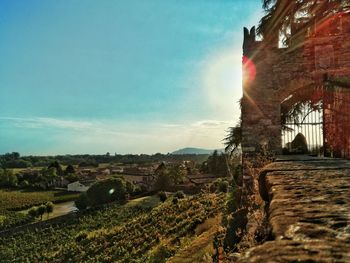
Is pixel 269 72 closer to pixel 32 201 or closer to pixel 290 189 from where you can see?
pixel 290 189

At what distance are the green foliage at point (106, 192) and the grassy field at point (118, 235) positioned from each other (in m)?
3.14

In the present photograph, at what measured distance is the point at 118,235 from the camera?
2473cm

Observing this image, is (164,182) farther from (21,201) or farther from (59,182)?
(59,182)

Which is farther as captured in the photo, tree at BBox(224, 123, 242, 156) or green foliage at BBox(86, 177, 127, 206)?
green foliage at BBox(86, 177, 127, 206)

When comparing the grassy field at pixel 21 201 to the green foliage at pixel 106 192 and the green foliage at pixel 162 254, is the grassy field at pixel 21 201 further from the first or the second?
the green foliage at pixel 162 254

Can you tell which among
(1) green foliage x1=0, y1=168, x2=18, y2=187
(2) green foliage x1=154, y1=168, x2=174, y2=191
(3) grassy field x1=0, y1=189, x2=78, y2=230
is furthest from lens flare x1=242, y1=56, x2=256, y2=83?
(1) green foliage x1=0, y1=168, x2=18, y2=187

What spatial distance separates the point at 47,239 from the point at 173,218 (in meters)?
15.1

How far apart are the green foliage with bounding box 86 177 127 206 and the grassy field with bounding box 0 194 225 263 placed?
3.14 metres

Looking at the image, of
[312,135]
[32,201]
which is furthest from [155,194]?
[312,135]

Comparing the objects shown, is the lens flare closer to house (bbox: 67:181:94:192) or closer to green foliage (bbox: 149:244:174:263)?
green foliage (bbox: 149:244:174:263)

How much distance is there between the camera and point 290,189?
237cm

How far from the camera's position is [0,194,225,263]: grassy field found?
1676cm

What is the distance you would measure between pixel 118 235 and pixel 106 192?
72.1 ft

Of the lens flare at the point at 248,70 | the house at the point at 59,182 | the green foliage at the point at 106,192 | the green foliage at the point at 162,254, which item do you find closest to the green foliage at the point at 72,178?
the house at the point at 59,182
